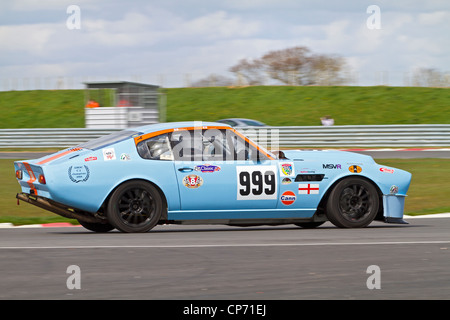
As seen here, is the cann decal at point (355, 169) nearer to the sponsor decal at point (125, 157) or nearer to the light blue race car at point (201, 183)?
the light blue race car at point (201, 183)

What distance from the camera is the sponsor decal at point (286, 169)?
8.95 m

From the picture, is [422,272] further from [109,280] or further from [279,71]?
[279,71]

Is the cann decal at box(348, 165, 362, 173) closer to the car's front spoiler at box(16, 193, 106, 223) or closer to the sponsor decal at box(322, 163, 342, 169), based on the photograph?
the sponsor decal at box(322, 163, 342, 169)

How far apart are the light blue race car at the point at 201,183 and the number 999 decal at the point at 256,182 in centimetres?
1

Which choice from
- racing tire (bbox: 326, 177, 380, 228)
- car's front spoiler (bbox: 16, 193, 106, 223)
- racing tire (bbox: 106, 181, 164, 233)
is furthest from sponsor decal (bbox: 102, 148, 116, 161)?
racing tire (bbox: 326, 177, 380, 228)

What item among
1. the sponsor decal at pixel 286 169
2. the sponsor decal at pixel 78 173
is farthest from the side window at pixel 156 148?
the sponsor decal at pixel 286 169

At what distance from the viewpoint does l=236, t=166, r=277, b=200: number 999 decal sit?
29.0 ft

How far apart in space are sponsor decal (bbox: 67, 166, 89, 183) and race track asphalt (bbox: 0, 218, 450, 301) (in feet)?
2.22

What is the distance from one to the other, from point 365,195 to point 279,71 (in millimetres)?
53856

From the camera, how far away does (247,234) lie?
877cm

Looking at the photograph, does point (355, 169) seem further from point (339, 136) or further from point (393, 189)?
point (339, 136)

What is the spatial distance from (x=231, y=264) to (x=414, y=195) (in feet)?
26.7

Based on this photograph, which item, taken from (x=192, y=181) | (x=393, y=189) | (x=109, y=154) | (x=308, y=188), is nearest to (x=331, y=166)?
(x=308, y=188)
